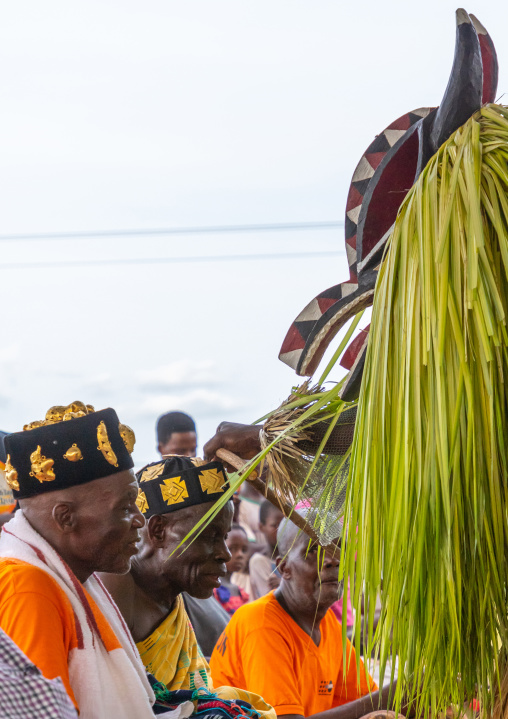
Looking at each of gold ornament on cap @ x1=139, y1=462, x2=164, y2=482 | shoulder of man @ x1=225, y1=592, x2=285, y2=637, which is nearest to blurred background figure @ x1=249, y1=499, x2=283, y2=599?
shoulder of man @ x1=225, y1=592, x2=285, y2=637

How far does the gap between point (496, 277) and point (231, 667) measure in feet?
6.82

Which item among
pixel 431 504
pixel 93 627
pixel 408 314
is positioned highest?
pixel 408 314

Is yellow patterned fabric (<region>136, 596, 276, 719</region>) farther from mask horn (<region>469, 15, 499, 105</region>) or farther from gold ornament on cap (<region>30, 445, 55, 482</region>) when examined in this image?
mask horn (<region>469, 15, 499, 105</region>)

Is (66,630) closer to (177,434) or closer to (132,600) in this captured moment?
(132,600)

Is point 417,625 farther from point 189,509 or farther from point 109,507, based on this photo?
point 189,509

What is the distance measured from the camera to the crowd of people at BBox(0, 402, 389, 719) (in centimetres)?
166

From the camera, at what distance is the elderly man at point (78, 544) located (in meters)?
1.71

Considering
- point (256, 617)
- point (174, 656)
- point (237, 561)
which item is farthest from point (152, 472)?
point (237, 561)

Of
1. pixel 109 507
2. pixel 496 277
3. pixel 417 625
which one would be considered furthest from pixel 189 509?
pixel 496 277

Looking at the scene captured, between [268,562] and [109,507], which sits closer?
[109,507]

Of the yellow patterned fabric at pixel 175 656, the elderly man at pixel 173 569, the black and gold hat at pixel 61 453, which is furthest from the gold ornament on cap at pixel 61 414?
A: the yellow patterned fabric at pixel 175 656

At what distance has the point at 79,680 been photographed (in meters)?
1.72

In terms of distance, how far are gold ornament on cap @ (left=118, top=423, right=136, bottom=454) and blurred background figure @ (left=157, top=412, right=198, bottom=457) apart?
2.40 meters

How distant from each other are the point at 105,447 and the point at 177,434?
2586 millimetres
